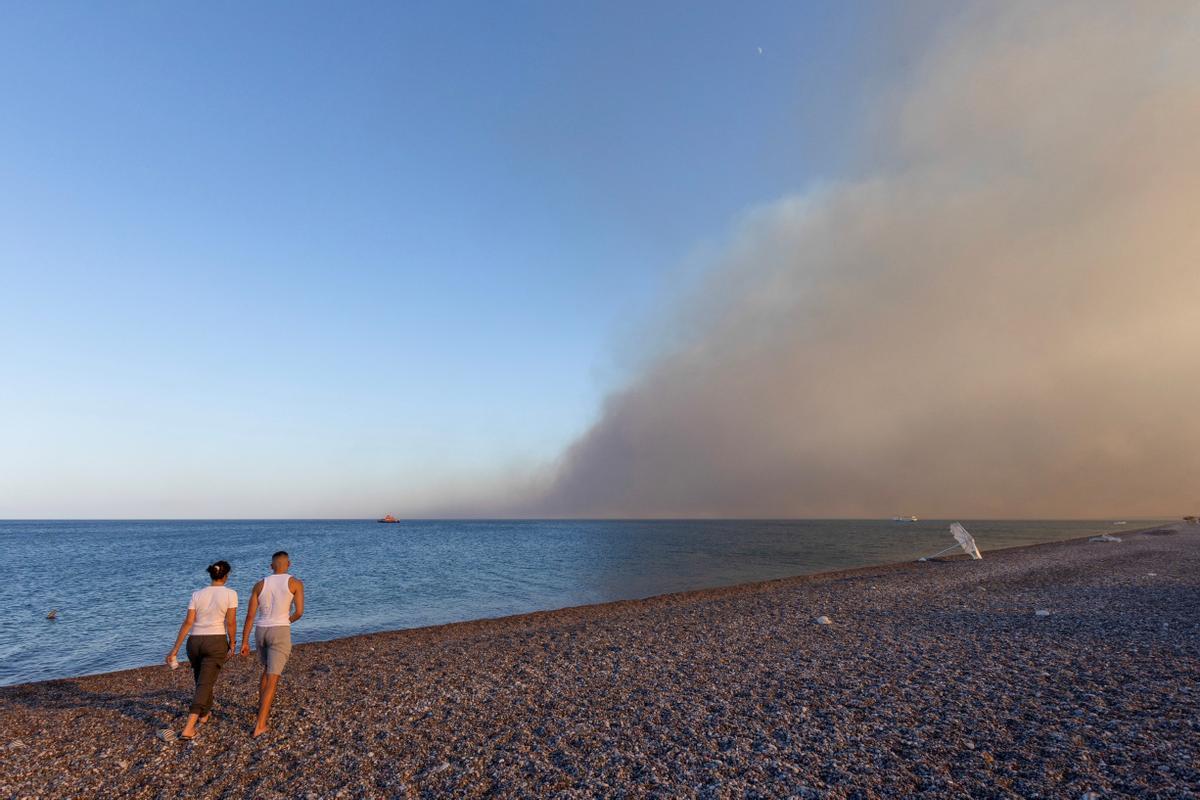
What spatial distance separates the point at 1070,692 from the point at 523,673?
1157 cm

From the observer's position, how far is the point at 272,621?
1005 centimetres

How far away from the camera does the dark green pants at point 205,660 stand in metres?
10.1

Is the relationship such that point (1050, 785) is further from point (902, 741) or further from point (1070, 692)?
point (1070, 692)

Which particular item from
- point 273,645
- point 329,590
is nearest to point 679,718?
point 273,645

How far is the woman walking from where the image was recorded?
33.0ft

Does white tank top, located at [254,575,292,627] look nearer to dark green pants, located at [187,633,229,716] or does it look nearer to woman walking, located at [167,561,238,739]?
woman walking, located at [167,561,238,739]

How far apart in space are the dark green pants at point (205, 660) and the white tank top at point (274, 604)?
0.76 metres

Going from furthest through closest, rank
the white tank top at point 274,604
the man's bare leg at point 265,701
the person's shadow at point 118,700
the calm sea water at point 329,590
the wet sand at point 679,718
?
the calm sea water at point 329,590
the person's shadow at point 118,700
the man's bare leg at point 265,701
the white tank top at point 274,604
the wet sand at point 679,718

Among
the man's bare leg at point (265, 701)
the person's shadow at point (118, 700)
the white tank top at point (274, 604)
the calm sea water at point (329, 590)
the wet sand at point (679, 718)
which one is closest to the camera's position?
the wet sand at point (679, 718)

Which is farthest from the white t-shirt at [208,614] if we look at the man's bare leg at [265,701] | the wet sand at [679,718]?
the wet sand at [679,718]

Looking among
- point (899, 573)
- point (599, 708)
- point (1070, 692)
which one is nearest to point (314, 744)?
point (599, 708)

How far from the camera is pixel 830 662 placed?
46.7ft

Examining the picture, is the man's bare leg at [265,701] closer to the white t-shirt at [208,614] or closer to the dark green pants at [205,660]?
the dark green pants at [205,660]

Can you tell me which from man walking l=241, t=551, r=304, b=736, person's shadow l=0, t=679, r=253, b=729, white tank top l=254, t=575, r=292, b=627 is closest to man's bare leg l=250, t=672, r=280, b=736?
man walking l=241, t=551, r=304, b=736
